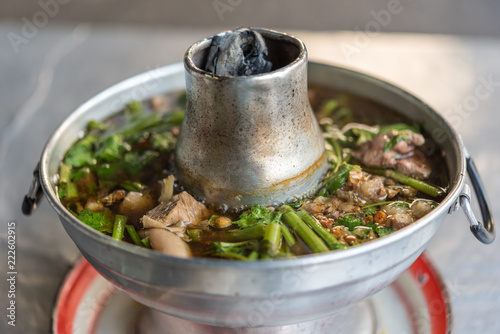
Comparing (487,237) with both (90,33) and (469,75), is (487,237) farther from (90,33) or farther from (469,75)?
(90,33)

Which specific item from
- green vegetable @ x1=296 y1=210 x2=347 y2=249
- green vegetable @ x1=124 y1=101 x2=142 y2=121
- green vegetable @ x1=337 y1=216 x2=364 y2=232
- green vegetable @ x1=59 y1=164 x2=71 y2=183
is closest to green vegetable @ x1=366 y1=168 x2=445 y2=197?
green vegetable @ x1=337 y1=216 x2=364 y2=232

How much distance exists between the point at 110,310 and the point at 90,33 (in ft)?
11.0

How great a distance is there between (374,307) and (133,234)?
130 centimetres

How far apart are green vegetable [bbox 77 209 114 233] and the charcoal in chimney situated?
0.74 m

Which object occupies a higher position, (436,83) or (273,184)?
(273,184)

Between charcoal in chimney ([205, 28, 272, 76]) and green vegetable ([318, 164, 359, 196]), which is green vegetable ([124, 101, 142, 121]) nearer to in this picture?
charcoal in chimney ([205, 28, 272, 76])

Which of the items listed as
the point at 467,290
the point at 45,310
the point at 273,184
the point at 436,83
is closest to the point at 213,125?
the point at 273,184

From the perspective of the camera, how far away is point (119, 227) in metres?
1.88

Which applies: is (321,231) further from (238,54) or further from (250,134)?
(238,54)

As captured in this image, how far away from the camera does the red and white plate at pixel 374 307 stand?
231 cm

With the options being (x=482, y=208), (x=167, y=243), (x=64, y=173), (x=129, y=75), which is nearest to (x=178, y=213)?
(x=167, y=243)

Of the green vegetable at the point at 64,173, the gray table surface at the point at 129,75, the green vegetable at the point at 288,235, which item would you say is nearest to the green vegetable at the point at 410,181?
the green vegetable at the point at 288,235

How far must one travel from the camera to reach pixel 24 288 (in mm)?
2688

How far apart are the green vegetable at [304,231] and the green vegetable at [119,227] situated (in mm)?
632
